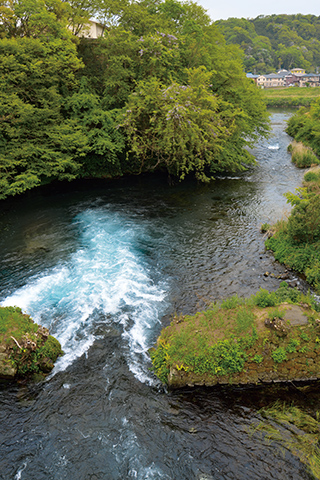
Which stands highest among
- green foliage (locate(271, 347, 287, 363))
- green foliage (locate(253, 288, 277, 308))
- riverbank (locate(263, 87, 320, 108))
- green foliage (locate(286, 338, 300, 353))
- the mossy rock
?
riverbank (locate(263, 87, 320, 108))

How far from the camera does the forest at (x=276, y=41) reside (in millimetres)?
157250

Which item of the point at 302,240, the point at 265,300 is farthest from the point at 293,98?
the point at 265,300

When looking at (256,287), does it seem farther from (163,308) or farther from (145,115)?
(145,115)

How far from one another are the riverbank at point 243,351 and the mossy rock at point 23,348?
303 centimetres

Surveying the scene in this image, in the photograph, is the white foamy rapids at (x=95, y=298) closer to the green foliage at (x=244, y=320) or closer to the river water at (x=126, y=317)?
the river water at (x=126, y=317)

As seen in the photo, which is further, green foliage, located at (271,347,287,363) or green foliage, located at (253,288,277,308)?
green foliage, located at (253,288,277,308)

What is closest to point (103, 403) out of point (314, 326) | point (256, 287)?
point (314, 326)

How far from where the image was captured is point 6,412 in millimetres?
8070

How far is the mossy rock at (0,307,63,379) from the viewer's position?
29.1ft

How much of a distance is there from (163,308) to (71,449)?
546cm

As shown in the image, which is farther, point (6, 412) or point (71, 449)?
point (6, 412)

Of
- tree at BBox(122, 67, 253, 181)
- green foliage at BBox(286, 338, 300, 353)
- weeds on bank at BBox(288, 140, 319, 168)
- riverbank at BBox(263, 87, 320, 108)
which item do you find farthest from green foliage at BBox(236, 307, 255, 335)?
riverbank at BBox(263, 87, 320, 108)

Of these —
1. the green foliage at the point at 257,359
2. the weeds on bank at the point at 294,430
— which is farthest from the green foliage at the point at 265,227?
the weeds on bank at the point at 294,430

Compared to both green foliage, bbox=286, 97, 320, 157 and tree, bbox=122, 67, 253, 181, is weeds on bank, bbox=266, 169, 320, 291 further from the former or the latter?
green foliage, bbox=286, 97, 320, 157
